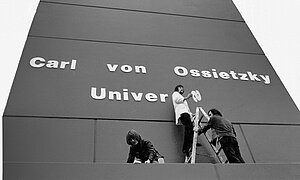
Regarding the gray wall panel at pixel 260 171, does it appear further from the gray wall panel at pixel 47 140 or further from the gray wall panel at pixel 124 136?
the gray wall panel at pixel 47 140

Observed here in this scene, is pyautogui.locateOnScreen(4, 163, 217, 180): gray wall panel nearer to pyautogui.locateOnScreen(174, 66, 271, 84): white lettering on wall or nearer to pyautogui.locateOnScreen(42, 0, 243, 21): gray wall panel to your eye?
pyautogui.locateOnScreen(174, 66, 271, 84): white lettering on wall

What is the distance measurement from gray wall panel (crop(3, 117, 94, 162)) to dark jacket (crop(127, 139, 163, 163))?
1011 mm

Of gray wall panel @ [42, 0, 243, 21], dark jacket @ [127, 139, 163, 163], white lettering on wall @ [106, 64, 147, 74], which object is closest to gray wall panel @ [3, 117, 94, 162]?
dark jacket @ [127, 139, 163, 163]

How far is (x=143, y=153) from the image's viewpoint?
22.1 feet

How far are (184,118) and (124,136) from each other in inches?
54.9

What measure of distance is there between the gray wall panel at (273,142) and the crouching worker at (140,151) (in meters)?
2.84

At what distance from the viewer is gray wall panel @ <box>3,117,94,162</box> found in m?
7.08

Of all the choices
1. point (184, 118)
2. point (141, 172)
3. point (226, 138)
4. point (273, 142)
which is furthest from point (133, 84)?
point (273, 142)

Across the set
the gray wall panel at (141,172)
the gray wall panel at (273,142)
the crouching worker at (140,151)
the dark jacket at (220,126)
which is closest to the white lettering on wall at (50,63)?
the crouching worker at (140,151)

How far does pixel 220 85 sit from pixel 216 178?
12.7 feet

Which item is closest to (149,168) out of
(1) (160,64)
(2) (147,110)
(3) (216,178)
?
(3) (216,178)

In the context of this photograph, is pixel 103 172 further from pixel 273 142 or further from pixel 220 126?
pixel 273 142

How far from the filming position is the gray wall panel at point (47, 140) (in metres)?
7.08

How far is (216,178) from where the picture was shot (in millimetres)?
6238
